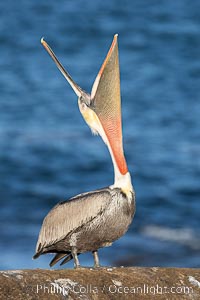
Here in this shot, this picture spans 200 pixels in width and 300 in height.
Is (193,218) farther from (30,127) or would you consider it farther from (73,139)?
(30,127)

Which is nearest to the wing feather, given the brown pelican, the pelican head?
the brown pelican

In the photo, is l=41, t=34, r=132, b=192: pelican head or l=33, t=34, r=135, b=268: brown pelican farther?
l=41, t=34, r=132, b=192: pelican head

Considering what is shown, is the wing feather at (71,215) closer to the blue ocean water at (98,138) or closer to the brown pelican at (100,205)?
the brown pelican at (100,205)

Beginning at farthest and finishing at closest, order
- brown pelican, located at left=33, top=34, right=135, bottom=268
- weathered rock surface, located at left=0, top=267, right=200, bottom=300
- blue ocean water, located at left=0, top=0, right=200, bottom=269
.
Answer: blue ocean water, located at left=0, top=0, right=200, bottom=269 → brown pelican, located at left=33, top=34, right=135, bottom=268 → weathered rock surface, located at left=0, top=267, right=200, bottom=300

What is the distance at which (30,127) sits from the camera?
22.4m

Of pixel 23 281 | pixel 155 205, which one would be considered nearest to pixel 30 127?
pixel 155 205

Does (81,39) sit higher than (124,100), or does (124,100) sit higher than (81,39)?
(81,39)

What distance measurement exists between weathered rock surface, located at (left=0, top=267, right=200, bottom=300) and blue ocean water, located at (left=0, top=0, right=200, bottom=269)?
21.3ft

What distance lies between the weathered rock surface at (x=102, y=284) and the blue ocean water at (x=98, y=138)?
6494mm

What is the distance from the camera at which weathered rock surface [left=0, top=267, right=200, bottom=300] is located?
6145mm

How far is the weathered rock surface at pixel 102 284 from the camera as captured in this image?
6145 mm

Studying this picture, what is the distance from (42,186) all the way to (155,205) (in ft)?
7.62

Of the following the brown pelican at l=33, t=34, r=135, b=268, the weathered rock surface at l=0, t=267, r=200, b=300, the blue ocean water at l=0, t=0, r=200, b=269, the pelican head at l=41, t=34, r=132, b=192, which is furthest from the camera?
the blue ocean water at l=0, t=0, r=200, b=269

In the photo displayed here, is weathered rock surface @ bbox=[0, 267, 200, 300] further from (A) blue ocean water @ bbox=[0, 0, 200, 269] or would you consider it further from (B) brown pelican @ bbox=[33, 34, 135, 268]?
(A) blue ocean water @ bbox=[0, 0, 200, 269]
